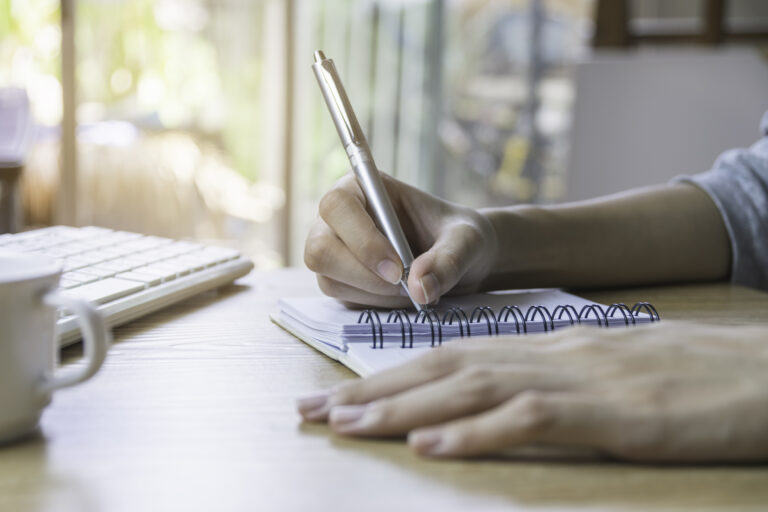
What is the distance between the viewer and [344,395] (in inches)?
17.2

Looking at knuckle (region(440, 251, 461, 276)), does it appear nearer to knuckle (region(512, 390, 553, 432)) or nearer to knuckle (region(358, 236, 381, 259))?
knuckle (region(358, 236, 381, 259))

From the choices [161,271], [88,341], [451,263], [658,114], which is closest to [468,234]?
[451,263]

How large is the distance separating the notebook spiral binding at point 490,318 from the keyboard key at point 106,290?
0.20 metres

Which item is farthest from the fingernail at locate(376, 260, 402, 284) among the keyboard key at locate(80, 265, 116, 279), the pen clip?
the keyboard key at locate(80, 265, 116, 279)

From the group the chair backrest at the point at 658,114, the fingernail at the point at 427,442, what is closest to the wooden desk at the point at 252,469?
the fingernail at the point at 427,442

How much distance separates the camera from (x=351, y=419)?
0.42 metres

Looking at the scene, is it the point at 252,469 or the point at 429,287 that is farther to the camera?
the point at 429,287

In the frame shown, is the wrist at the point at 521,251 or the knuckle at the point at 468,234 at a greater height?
the knuckle at the point at 468,234

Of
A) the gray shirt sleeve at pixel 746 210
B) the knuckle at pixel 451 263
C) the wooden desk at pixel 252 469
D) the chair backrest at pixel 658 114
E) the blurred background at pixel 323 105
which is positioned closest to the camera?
the wooden desk at pixel 252 469

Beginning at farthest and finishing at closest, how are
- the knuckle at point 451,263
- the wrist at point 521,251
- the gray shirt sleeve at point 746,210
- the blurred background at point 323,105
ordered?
the blurred background at point 323,105, the gray shirt sleeve at point 746,210, the wrist at point 521,251, the knuckle at point 451,263

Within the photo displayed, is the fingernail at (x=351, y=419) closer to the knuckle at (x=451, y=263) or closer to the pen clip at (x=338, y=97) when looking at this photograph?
the knuckle at (x=451, y=263)

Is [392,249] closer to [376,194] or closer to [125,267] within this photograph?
[376,194]

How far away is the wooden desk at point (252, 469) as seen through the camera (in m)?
0.34

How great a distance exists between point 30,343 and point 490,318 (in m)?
0.36
